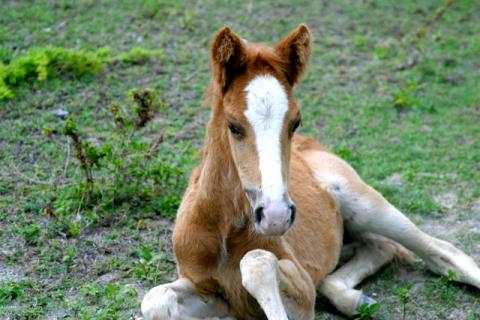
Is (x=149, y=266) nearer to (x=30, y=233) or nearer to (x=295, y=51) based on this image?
(x=30, y=233)

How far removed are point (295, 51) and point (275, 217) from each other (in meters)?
1.14

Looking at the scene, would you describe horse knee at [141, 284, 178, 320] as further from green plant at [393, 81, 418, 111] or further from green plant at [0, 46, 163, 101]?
green plant at [393, 81, 418, 111]

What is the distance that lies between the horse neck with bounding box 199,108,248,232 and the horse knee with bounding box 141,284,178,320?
0.52 m

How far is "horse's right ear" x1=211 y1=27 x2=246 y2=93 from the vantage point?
4.47m

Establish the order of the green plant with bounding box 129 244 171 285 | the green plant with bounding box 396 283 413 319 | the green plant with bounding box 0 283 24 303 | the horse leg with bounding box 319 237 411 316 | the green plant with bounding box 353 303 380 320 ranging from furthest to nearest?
the green plant with bounding box 129 244 171 285, the horse leg with bounding box 319 237 411 316, the green plant with bounding box 0 283 24 303, the green plant with bounding box 353 303 380 320, the green plant with bounding box 396 283 413 319

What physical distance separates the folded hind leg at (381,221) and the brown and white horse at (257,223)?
0.01 meters

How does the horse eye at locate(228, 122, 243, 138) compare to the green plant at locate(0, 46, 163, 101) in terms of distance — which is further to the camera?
the green plant at locate(0, 46, 163, 101)

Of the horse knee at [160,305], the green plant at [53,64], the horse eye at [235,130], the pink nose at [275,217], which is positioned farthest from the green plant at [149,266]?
the green plant at [53,64]

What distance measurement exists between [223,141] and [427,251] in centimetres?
211

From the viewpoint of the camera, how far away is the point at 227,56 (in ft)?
14.7

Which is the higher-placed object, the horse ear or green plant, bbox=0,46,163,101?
the horse ear

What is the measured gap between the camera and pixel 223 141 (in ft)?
15.3

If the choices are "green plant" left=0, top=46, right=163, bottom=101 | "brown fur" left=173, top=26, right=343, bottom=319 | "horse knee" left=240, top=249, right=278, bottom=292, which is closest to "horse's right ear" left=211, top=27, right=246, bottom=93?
"brown fur" left=173, top=26, right=343, bottom=319

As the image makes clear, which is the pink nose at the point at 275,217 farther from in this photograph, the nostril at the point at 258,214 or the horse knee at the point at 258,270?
the horse knee at the point at 258,270
